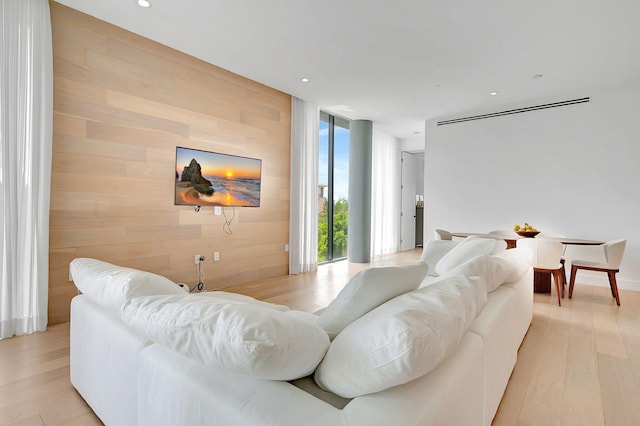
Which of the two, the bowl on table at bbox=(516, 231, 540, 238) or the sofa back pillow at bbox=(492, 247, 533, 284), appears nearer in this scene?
the sofa back pillow at bbox=(492, 247, 533, 284)

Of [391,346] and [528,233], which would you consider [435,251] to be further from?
[391,346]

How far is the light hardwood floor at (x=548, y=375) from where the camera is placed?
5.67 ft

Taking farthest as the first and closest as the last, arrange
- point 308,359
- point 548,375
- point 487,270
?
point 548,375 → point 487,270 → point 308,359

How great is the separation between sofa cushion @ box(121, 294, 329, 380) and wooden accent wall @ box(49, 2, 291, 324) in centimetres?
270

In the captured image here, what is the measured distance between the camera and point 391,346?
83 cm

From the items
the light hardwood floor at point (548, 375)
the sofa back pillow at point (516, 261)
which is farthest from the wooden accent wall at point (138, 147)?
the sofa back pillow at point (516, 261)

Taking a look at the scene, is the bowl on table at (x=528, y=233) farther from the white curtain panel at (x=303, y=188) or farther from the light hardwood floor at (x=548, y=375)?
the white curtain panel at (x=303, y=188)

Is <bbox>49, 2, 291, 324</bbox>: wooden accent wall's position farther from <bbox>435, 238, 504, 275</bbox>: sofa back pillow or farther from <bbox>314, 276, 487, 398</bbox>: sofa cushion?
<bbox>314, 276, 487, 398</bbox>: sofa cushion

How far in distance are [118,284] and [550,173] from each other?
597cm

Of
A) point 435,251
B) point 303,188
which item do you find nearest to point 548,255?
point 435,251

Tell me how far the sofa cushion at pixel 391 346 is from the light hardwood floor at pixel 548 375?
3.87 feet

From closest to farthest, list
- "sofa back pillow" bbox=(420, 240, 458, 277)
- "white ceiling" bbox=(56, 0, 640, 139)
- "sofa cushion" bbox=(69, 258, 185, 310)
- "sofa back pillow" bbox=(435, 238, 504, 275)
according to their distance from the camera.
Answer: "sofa cushion" bbox=(69, 258, 185, 310) < "sofa back pillow" bbox=(435, 238, 504, 275) < "white ceiling" bbox=(56, 0, 640, 139) < "sofa back pillow" bbox=(420, 240, 458, 277)

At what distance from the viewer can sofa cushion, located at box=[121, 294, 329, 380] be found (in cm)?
82

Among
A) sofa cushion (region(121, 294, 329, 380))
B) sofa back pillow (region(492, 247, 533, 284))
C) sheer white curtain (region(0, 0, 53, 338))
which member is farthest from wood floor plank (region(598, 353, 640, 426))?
sheer white curtain (region(0, 0, 53, 338))
